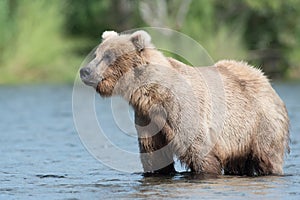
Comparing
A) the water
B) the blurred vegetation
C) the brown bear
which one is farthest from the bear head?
the blurred vegetation

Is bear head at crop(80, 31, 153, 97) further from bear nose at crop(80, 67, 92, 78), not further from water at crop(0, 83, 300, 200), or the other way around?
water at crop(0, 83, 300, 200)

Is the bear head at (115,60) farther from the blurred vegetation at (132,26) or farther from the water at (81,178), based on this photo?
the blurred vegetation at (132,26)

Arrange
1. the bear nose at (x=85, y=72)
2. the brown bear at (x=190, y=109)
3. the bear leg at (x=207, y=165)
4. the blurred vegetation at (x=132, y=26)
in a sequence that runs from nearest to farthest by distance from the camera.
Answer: the bear nose at (x=85, y=72), the brown bear at (x=190, y=109), the bear leg at (x=207, y=165), the blurred vegetation at (x=132, y=26)

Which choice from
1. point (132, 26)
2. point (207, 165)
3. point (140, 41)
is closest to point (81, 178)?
point (207, 165)

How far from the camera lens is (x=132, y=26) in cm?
3303

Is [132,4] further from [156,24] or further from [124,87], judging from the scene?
[124,87]

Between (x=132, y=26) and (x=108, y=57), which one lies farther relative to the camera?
(x=132, y=26)

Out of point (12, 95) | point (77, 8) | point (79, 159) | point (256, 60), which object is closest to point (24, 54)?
point (77, 8)

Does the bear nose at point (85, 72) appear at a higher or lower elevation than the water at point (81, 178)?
higher

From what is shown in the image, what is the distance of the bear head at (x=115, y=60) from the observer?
9.02 metres

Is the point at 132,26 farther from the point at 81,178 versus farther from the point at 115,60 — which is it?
the point at 115,60

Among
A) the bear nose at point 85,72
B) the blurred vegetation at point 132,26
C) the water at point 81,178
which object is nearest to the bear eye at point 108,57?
the bear nose at point 85,72

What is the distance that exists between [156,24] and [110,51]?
2240 centimetres

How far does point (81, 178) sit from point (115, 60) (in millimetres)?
1603
